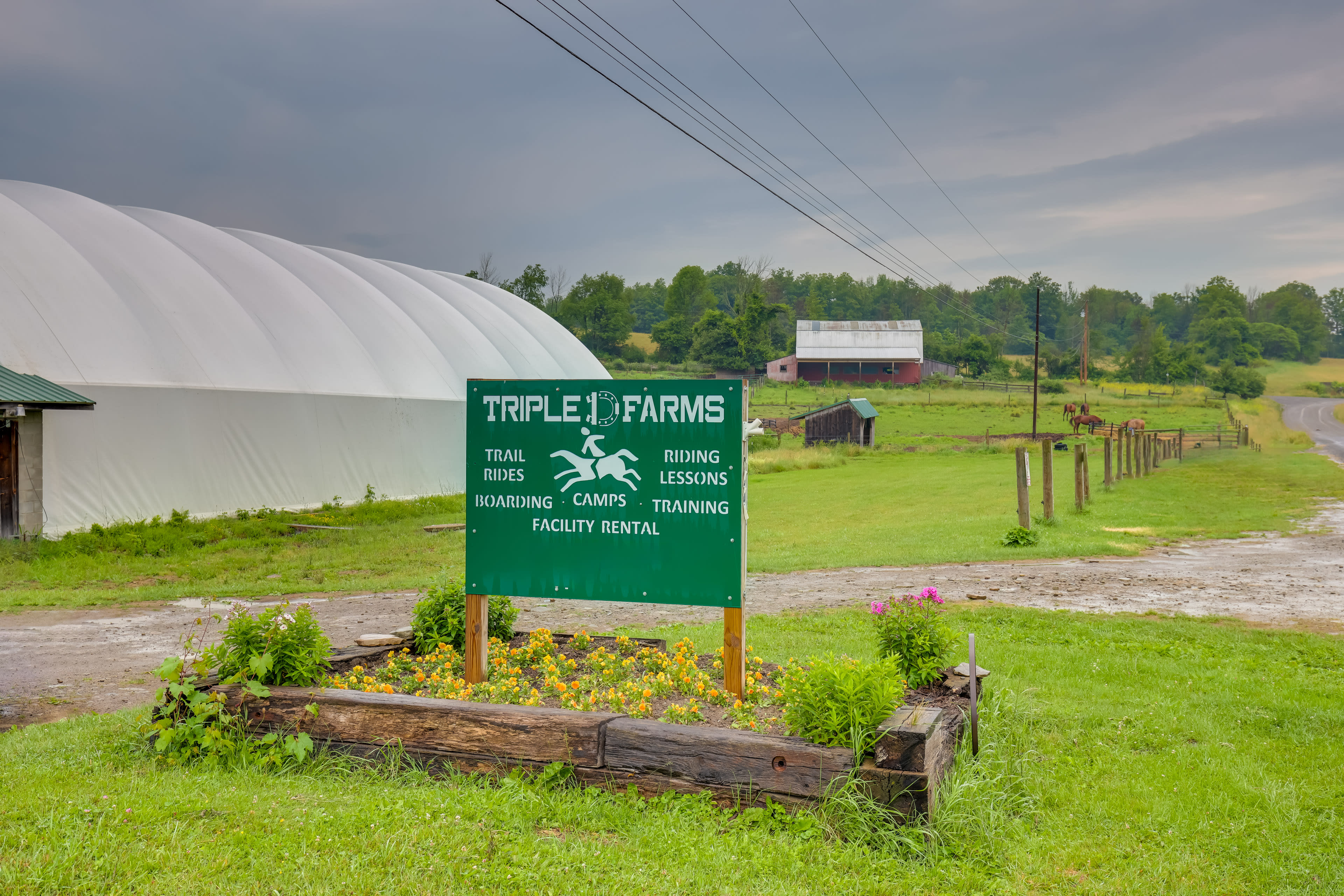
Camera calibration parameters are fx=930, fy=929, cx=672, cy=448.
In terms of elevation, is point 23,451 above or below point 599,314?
below

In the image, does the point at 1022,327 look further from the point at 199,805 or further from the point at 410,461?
the point at 199,805

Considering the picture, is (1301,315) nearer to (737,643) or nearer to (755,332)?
(755,332)

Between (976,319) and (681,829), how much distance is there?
128096mm

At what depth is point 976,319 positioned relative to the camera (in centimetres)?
12406

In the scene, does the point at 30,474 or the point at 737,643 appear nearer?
the point at 737,643

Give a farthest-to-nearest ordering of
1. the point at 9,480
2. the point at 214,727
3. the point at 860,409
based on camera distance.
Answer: the point at 860,409, the point at 9,480, the point at 214,727

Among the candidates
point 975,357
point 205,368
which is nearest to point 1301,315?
point 975,357

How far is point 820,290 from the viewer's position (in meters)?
131

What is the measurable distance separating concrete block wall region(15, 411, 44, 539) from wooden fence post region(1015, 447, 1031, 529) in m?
16.8

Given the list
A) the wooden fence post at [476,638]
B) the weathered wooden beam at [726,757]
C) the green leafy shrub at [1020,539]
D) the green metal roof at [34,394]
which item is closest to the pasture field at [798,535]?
the green leafy shrub at [1020,539]

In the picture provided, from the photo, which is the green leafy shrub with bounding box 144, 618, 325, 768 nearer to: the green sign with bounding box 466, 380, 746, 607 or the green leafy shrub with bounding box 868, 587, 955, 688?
the green sign with bounding box 466, 380, 746, 607

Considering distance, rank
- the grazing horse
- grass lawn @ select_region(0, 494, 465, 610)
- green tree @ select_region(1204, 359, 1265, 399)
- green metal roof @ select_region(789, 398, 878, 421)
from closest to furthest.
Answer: grass lawn @ select_region(0, 494, 465, 610)
green metal roof @ select_region(789, 398, 878, 421)
the grazing horse
green tree @ select_region(1204, 359, 1265, 399)

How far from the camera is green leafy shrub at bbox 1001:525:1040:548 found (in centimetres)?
1546

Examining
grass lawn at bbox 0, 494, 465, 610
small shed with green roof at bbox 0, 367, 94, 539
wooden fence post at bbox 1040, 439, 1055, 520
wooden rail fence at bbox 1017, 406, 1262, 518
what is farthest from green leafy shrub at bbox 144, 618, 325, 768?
wooden fence post at bbox 1040, 439, 1055, 520
